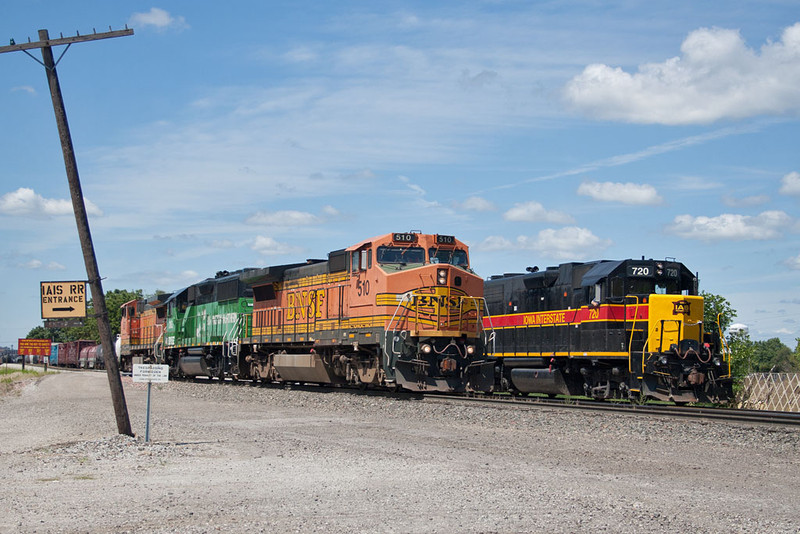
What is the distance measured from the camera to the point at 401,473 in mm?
10016

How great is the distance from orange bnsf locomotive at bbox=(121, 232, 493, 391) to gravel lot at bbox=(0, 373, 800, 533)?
2774 mm

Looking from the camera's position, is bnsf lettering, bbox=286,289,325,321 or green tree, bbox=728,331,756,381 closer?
bnsf lettering, bbox=286,289,325,321

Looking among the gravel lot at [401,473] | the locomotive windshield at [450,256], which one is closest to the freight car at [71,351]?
the locomotive windshield at [450,256]

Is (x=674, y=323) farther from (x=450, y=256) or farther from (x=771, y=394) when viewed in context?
(x=771, y=394)

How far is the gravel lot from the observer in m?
7.60

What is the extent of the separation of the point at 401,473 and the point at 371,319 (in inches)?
432

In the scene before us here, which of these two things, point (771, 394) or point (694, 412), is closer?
point (694, 412)

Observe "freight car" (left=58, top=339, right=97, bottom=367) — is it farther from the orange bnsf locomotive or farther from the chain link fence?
the chain link fence

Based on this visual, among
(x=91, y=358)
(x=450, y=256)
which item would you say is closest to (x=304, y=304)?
(x=450, y=256)

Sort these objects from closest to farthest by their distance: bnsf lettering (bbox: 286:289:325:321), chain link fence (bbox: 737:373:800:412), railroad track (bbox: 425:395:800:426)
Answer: railroad track (bbox: 425:395:800:426) → bnsf lettering (bbox: 286:289:325:321) → chain link fence (bbox: 737:373:800:412)

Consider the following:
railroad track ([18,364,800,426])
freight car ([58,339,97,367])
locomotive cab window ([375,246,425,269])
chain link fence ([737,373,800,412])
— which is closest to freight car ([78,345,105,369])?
freight car ([58,339,97,367])

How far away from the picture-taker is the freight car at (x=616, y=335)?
19297 millimetres

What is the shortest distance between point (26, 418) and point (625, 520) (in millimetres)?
15232

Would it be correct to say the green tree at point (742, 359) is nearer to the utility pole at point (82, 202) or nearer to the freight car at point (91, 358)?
the utility pole at point (82, 202)
